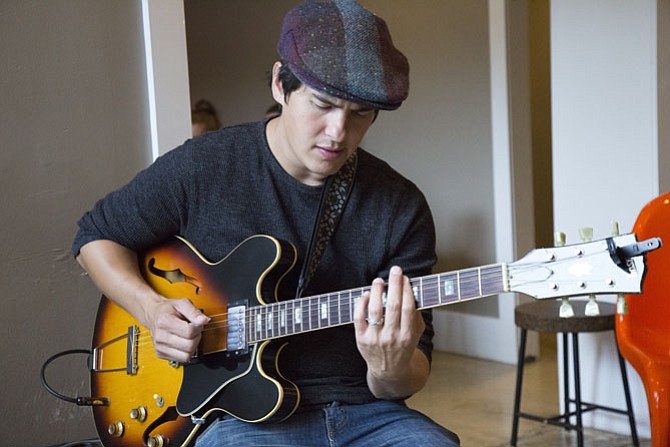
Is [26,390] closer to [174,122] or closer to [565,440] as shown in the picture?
[174,122]

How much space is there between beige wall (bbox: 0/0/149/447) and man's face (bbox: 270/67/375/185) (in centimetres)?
70

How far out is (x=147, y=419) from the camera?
70.0 inches

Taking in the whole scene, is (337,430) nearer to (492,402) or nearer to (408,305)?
(408,305)

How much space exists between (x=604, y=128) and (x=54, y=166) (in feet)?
6.40

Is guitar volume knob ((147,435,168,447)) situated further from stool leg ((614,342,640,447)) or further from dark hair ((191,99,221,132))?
dark hair ((191,99,221,132))

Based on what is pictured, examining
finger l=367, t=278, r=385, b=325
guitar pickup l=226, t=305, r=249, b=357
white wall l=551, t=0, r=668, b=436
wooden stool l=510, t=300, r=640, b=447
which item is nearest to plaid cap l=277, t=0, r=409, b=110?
finger l=367, t=278, r=385, b=325

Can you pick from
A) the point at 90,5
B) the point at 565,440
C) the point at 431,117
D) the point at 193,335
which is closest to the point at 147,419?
the point at 193,335

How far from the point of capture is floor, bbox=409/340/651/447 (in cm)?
329

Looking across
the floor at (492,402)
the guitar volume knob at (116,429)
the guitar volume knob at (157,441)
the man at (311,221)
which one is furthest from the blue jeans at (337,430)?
the floor at (492,402)

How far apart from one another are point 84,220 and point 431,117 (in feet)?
9.92

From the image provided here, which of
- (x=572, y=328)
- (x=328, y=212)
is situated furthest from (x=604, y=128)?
(x=328, y=212)

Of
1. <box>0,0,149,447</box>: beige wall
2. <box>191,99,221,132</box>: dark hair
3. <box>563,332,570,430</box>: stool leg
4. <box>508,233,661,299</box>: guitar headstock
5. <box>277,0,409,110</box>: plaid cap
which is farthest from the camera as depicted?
<box>191,99,221,132</box>: dark hair

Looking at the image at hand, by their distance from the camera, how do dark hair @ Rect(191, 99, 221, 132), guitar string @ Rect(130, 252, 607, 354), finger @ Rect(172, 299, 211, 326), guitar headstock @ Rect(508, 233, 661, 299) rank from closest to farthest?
guitar headstock @ Rect(508, 233, 661, 299) < guitar string @ Rect(130, 252, 607, 354) < finger @ Rect(172, 299, 211, 326) < dark hair @ Rect(191, 99, 221, 132)

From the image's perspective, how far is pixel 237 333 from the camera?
5.37 feet
